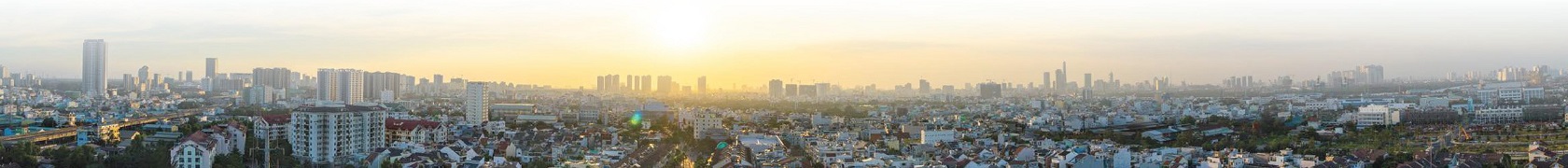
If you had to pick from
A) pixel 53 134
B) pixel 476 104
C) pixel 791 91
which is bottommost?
pixel 53 134


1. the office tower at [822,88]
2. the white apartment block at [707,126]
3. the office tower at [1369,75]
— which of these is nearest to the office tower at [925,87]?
the office tower at [822,88]

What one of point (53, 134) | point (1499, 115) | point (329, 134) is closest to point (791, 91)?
point (1499, 115)

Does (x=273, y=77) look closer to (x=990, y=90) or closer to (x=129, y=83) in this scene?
(x=129, y=83)

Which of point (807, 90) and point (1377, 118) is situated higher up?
point (807, 90)

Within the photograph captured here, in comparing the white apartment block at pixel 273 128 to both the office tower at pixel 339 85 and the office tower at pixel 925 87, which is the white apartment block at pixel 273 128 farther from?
the office tower at pixel 925 87

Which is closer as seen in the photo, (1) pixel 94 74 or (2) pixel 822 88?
(1) pixel 94 74

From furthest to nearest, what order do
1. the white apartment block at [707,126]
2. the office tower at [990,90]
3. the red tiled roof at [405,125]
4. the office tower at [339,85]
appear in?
1. the office tower at [990,90]
2. the office tower at [339,85]
3. the white apartment block at [707,126]
4. the red tiled roof at [405,125]

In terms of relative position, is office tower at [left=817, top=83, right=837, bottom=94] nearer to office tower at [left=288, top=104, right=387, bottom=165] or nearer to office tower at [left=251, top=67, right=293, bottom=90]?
office tower at [left=251, top=67, right=293, bottom=90]
